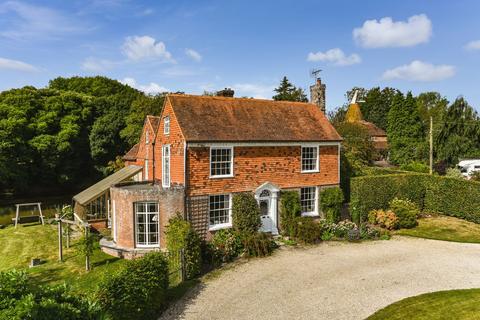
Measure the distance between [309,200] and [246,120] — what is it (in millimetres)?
6881

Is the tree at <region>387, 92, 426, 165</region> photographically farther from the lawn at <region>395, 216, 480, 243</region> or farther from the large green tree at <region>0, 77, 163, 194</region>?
the large green tree at <region>0, 77, 163, 194</region>

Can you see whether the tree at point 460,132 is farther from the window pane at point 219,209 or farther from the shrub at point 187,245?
the shrub at point 187,245

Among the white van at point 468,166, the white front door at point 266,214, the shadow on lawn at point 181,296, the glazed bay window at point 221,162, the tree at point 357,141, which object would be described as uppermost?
the tree at point 357,141

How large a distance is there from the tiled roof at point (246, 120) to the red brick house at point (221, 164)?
0.06 meters

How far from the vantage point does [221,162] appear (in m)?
20.1

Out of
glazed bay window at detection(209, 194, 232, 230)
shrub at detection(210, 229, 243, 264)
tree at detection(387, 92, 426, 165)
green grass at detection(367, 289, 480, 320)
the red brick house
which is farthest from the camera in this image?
tree at detection(387, 92, 426, 165)

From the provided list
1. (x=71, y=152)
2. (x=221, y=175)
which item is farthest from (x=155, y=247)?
(x=71, y=152)

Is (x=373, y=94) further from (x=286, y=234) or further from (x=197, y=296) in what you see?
(x=197, y=296)

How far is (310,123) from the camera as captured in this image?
24.6 metres

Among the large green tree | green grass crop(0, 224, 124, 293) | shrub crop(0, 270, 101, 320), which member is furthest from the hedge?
the large green tree

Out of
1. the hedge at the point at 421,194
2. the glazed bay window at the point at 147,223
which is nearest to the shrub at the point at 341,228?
the hedge at the point at 421,194

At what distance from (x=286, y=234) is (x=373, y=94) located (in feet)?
244

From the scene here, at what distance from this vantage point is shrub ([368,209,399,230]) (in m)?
23.5

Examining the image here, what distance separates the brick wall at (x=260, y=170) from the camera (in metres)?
19.3
